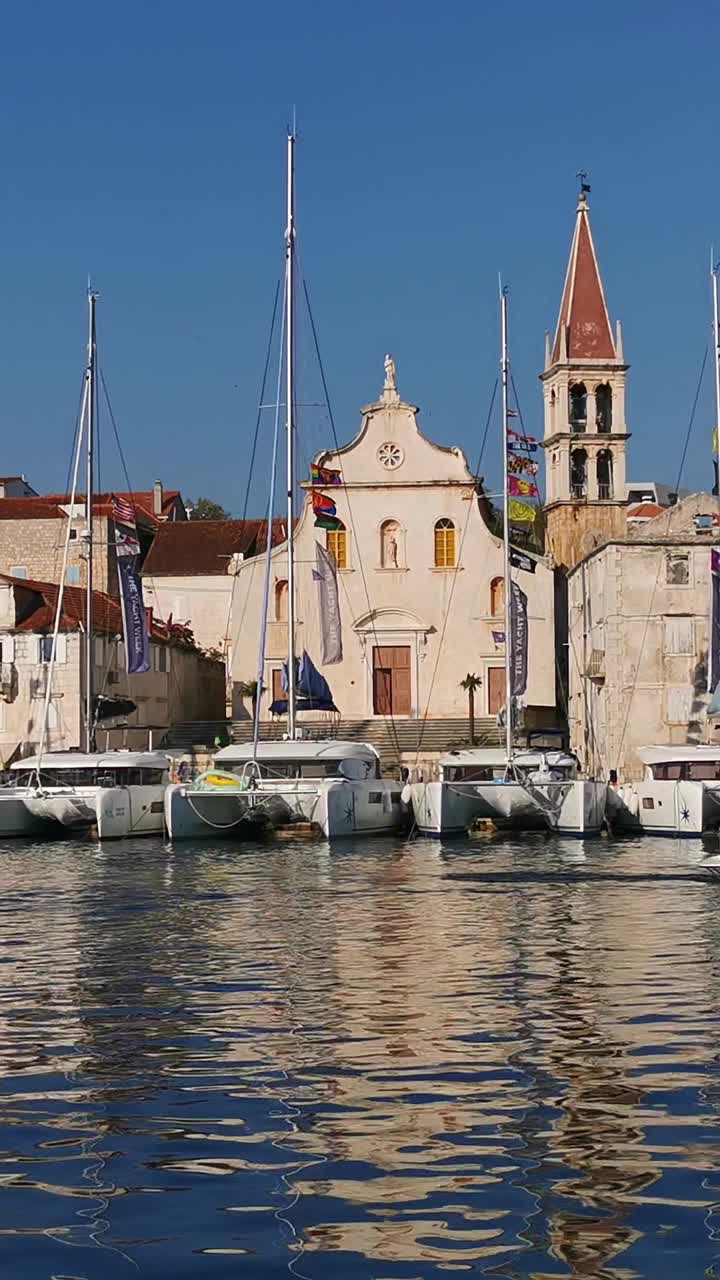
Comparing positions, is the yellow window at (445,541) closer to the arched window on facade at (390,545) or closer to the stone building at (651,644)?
the arched window on facade at (390,545)

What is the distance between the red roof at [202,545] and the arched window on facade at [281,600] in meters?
8.98

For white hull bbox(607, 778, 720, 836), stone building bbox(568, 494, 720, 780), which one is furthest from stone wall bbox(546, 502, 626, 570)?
white hull bbox(607, 778, 720, 836)

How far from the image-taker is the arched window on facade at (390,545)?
75438 millimetres

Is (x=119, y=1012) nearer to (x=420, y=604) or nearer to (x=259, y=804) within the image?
(x=259, y=804)

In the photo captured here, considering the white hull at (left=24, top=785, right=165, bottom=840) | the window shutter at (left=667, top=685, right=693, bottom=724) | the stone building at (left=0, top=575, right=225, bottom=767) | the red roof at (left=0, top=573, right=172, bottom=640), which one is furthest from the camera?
the red roof at (left=0, top=573, right=172, bottom=640)

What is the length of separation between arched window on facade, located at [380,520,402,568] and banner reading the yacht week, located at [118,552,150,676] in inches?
778

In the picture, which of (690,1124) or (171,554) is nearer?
(690,1124)

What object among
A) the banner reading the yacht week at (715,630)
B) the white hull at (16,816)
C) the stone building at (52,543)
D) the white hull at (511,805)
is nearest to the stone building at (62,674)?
the stone building at (52,543)

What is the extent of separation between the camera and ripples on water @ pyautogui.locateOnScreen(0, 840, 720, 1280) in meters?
9.48

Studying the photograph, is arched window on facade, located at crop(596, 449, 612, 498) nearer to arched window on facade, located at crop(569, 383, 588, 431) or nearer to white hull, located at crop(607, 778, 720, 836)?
arched window on facade, located at crop(569, 383, 588, 431)

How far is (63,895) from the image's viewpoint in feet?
101

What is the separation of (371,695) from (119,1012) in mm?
57931

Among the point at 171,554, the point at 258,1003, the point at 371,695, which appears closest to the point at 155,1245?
the point at 258,1003

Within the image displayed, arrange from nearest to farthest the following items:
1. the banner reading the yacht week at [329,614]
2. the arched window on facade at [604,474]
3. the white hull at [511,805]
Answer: the white hull at [511,805], the banner reading the yacht week at [329,614], the arched window on facade at [604,474]
